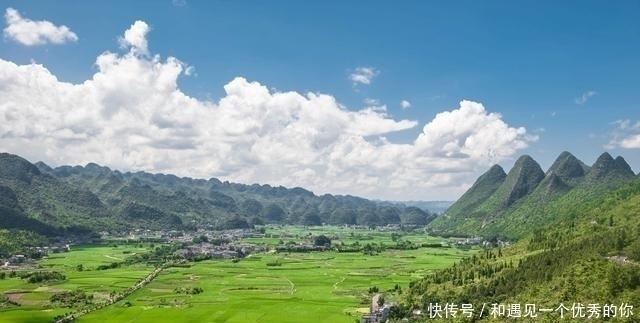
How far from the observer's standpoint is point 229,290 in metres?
145

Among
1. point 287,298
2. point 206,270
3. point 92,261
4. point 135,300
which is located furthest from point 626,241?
point 92,261

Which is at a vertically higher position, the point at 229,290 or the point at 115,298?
the point at 115,298

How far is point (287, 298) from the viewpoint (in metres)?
134

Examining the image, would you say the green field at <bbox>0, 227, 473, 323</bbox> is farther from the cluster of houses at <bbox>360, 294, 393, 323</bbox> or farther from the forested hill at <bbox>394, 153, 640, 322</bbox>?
the forested hill at <bbox>394, 153, 640, 322</bbox>

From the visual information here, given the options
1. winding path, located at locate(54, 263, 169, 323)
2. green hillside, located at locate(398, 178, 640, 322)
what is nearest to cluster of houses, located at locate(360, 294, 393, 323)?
green hillside, located at locate(398, 178, 640, 322)

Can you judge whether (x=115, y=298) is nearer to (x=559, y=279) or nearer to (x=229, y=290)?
(x=229, y=290)

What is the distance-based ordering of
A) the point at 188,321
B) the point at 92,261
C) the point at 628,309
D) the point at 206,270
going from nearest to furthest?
1. the point at 628,309
2. the point at 188,321
3. the point at 206,270
4. the point at 92,261

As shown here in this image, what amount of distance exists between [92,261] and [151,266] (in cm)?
2340

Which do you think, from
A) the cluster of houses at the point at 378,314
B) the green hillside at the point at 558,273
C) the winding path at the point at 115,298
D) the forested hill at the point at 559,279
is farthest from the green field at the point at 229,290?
the forested hill at the point at 559,279

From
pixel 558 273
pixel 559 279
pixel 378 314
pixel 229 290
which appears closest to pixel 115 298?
pixel 229 290

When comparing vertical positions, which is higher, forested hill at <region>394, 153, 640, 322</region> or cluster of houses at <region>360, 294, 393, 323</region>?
forested hill at <region>394, 153, 640, 322</region>

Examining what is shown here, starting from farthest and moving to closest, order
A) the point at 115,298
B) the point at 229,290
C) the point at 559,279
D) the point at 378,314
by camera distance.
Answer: the point at 229,290 → the point at 115,298 → the point at 378,314 → the point at 559,279

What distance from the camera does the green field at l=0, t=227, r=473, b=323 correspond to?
113375mm

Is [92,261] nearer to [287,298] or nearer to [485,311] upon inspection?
[287,298]
